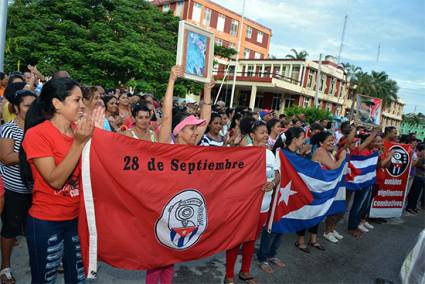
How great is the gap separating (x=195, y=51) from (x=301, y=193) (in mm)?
2265

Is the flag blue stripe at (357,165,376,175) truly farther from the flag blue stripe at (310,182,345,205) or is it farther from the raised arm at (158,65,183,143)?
the raised arm at (158,65,183,143)

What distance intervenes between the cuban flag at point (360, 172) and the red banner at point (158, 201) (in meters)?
3.18

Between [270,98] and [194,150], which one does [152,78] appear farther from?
[270,98]

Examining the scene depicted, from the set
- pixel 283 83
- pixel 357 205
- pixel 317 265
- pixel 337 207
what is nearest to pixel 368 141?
pixel 357 205

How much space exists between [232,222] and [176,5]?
4194 cm

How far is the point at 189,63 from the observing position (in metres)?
4.02

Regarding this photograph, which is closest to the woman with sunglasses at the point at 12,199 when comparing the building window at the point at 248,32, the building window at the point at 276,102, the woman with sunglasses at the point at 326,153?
the woman with sunglasses at the point at 326,153

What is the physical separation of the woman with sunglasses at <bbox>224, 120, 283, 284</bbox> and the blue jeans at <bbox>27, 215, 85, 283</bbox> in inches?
67.3

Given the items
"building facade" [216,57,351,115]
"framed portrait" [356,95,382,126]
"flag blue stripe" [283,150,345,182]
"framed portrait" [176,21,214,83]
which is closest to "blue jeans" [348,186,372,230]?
"flag blue stripe" [283,150,345,182]

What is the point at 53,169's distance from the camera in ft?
7.02

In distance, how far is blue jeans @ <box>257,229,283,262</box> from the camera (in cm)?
423

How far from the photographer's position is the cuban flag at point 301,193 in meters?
4.21

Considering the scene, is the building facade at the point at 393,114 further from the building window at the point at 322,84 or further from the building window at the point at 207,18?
the building window at the point at 207,18

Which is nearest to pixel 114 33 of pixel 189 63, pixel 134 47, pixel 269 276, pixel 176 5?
pixel 134 47
